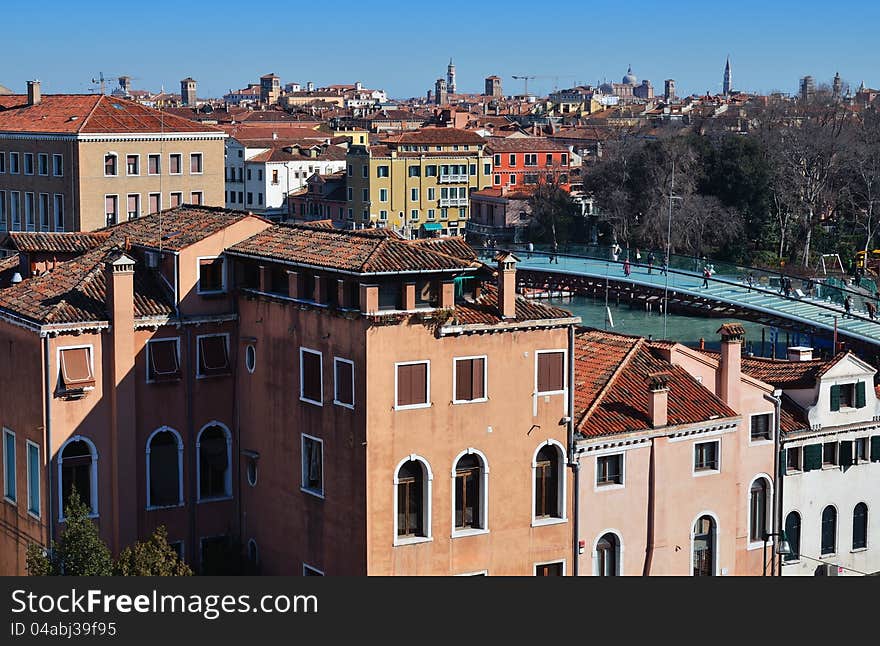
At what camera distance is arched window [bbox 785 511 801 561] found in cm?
1517

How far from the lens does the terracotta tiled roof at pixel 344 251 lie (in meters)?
12.7

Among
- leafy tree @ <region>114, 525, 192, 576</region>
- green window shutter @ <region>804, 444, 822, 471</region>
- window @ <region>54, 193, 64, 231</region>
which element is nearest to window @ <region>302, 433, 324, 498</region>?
leafy tree @ <region>114, 525, 192, 576</region>

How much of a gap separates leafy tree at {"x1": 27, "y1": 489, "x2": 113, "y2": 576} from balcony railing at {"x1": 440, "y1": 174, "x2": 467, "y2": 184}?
3720 centimetres

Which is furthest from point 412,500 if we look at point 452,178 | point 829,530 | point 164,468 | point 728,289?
point 452,178

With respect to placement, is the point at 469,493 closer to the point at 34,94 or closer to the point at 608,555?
the point at 608,555

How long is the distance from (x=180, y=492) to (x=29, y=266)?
9.30ft

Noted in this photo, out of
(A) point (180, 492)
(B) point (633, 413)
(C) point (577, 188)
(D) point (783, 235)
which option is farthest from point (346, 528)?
(C) point (577, 188)

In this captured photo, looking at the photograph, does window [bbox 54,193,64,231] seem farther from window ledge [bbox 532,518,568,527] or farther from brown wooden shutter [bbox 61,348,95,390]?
window ledge [bbox 532,518,568,527]

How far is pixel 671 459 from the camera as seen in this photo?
559 inches

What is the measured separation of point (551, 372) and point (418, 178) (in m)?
35.7

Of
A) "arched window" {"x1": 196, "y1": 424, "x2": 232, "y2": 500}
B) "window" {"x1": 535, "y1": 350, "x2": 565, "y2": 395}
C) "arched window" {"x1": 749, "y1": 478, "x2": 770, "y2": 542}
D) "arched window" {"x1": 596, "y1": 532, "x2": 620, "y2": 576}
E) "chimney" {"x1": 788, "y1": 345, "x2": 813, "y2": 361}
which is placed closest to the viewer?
"window" {"x1": 535, "y1": 350, "x2": 565, "y2": 395}

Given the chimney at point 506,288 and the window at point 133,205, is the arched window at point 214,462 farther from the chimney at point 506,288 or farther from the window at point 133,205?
the window at point 133,205

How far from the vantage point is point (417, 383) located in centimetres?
1284

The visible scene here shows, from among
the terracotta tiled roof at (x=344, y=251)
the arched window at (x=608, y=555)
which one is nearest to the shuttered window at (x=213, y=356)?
the terracotta tiled roof at (x=344, y=251)
